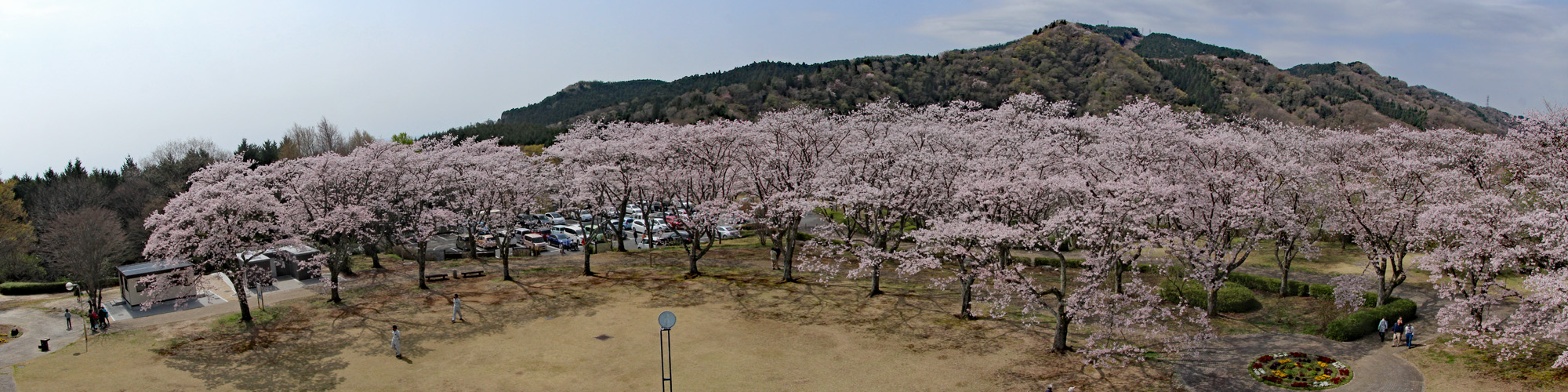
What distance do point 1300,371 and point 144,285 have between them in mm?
41692

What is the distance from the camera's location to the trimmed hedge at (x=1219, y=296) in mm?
26984

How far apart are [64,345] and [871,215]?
93.5 ft

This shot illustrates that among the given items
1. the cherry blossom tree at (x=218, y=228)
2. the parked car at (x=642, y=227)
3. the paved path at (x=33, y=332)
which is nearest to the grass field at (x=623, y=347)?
the paved path at (x=33, y=332)

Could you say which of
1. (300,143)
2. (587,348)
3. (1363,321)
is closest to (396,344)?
(587,348)

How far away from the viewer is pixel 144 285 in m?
27.7

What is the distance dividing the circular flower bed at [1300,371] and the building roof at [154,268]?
39711 millimetres

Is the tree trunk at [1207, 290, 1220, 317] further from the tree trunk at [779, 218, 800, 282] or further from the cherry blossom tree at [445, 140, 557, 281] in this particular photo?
the cherry blossom tree at [445, 140, 557, 281]

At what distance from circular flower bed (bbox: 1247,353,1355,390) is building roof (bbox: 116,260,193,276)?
1563 inches

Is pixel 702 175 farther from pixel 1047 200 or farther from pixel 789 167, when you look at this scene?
pixel 1047 200

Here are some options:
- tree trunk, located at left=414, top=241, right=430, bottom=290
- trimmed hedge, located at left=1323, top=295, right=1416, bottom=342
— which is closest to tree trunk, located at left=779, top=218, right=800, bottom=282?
tree trunk, located at left=414, top=241, right=430, bottom=290

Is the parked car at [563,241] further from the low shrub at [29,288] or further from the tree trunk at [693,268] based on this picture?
the low shrub at [29,288]

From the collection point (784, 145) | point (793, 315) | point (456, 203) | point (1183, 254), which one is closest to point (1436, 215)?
point (1183, 254)

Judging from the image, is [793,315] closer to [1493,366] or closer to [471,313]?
[471,313]

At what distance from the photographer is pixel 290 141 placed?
77.9 m
